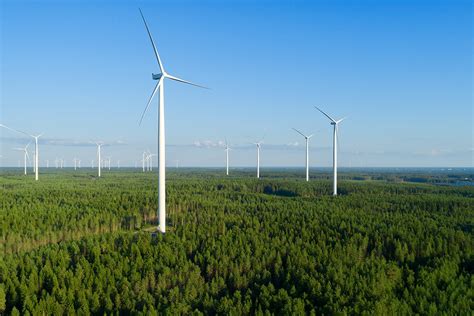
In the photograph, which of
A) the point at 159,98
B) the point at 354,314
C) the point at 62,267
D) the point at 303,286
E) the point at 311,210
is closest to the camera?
the point at 354,314

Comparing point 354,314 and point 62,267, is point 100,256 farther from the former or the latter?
point 354,314

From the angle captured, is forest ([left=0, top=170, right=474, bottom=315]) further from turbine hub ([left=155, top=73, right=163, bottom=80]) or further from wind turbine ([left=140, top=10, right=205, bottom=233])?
turbine hub ([left=155, top=73, right=163, bottom=80])

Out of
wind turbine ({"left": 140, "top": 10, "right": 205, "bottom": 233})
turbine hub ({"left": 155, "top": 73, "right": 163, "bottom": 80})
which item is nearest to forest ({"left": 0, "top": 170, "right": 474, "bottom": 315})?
wind turbine ({"left": 140, "top": 10, "right": 205, "bottom": 233})

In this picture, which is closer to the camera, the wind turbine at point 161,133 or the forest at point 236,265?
the forest at point 236,265

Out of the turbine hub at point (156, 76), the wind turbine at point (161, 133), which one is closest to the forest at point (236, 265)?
the wind turbine at point (161, 133)

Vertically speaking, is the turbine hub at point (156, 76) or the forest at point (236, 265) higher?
the turbine hub at point (156, 76)

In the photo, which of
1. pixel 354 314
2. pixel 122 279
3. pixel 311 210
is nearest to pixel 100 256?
pixel 122 279

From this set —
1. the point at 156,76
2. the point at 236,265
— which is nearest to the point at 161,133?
the point at 156,76

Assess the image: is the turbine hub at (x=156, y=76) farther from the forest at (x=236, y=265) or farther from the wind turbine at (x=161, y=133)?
the forest at (x=236, y=265)

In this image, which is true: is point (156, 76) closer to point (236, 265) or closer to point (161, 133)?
point (161, 133)

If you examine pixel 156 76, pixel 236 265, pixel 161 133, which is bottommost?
pixel 236 265

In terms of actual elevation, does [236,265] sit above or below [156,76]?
below
